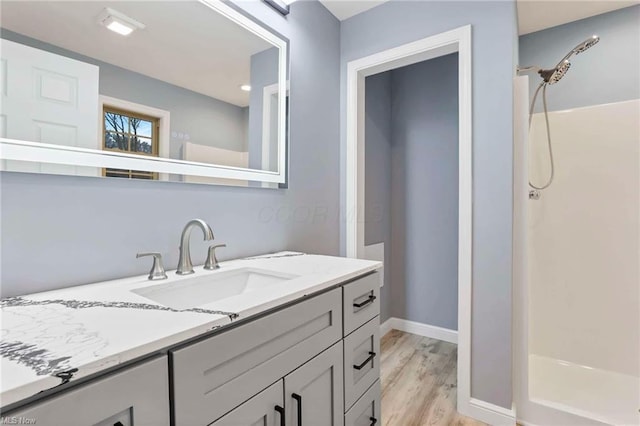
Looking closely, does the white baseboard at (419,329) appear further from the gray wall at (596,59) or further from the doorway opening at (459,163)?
the gray wall at (596,59)

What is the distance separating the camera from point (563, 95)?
217 cm

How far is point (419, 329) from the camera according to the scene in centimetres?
272

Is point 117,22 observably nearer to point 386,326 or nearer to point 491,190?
point 491,190

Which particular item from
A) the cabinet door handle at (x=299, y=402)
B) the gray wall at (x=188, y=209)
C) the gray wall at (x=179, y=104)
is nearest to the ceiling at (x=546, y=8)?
the gray wall at (x=188, y=209)

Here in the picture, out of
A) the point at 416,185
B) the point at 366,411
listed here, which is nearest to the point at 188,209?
the point at 366,411

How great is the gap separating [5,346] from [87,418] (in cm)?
20

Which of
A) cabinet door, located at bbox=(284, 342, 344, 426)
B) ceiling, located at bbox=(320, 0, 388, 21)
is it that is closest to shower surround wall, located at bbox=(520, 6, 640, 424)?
ceiling, located at bbox=(320, 0, 388, 21)

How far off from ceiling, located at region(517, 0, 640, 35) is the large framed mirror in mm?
1659

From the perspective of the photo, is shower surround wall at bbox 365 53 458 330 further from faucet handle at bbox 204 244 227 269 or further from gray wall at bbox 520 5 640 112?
faucet handle at bbox 204 244 227 269

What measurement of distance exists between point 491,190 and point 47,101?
1.84 meters

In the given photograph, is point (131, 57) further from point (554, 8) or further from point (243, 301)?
point (554, 8)

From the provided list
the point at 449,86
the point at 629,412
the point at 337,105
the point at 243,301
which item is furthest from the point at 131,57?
the point at 629,412

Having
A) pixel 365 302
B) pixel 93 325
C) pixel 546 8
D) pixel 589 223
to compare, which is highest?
pixel 546 8

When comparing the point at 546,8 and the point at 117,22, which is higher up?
the point at 546,8
